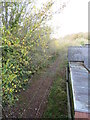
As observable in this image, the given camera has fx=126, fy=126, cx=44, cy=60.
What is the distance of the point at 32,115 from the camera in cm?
559

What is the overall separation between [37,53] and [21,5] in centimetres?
333

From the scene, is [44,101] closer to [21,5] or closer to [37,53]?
[37,53]

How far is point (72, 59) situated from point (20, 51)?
620 centimetres

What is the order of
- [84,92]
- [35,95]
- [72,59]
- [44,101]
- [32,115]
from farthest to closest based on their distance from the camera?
[72,59] → [35,95] → [44,101] → [32,115] → [84,92]

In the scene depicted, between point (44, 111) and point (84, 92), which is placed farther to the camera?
point (44, 111)

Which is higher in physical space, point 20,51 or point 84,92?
point 20,51

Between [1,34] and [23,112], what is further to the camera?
[23,112]

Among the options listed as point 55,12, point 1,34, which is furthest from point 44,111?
point 55,12

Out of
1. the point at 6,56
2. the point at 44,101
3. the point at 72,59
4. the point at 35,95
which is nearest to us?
the point at 6,56

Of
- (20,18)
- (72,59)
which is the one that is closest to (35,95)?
(72,59)

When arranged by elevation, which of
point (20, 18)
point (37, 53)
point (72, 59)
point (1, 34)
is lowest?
point (72, 59)

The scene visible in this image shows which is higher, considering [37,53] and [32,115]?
[37,53]

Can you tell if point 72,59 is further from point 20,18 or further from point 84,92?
point 84,92

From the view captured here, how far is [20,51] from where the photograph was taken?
13.5ft
